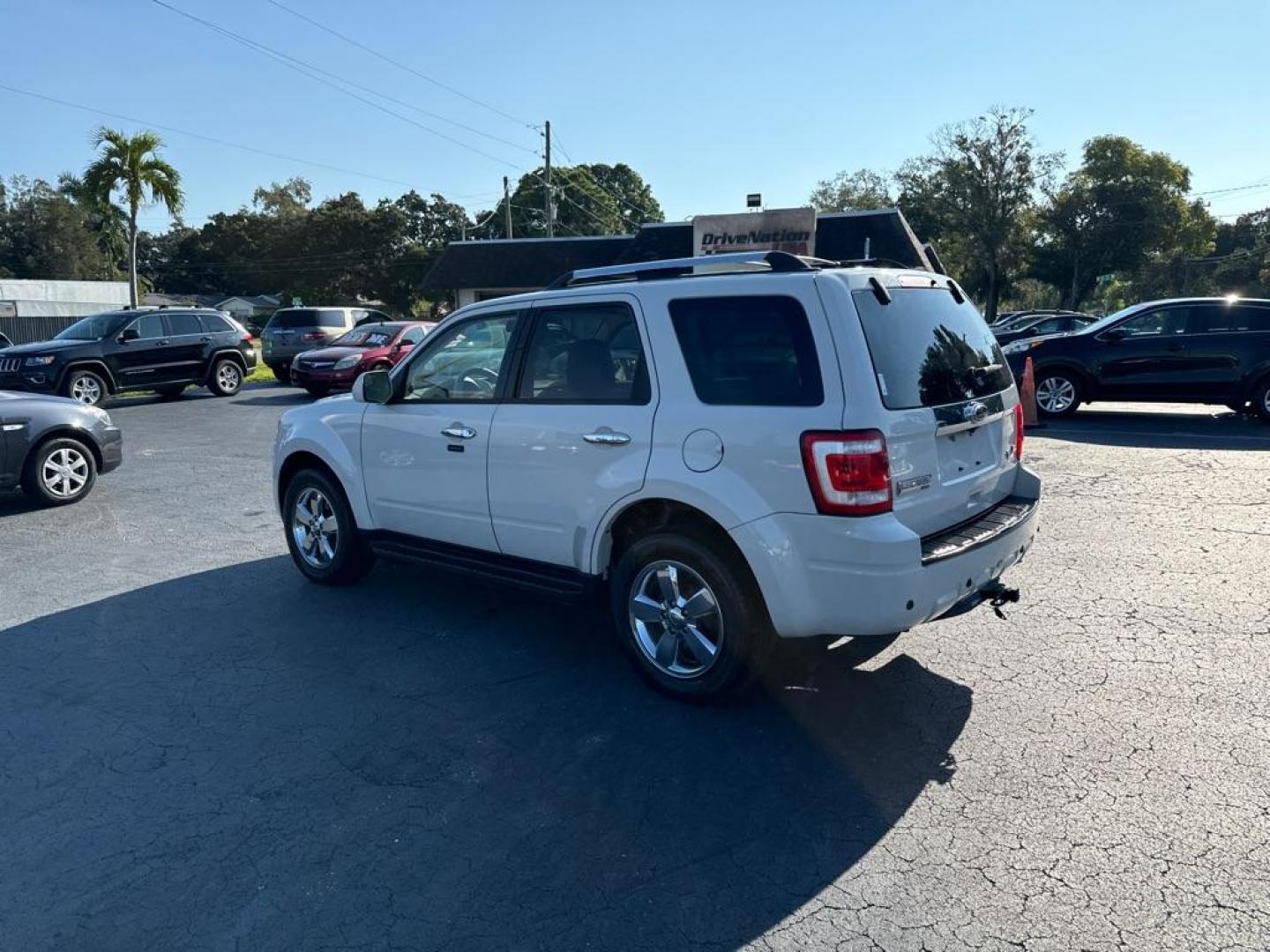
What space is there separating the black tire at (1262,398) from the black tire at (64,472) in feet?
48.4

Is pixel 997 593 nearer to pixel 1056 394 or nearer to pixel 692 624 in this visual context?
pixel 692 624

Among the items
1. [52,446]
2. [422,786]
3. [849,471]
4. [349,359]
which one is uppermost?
[349,359]

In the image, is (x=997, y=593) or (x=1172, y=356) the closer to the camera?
(x=997, y=593)

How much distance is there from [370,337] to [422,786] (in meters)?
16.8

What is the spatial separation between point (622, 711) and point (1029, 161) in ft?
172

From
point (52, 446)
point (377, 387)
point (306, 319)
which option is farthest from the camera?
point (306, 319)

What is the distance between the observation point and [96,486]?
31.2 ft

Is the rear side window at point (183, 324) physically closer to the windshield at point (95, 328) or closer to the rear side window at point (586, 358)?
the windshield at point (95, 328)

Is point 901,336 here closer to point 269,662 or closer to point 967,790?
point 967,790

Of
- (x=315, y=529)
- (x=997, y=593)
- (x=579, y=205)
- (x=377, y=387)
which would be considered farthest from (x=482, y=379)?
(x=579, y=205)

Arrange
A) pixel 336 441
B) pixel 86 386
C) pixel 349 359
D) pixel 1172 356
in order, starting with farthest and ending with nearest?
pixel 349 359
pixel 86 386
pixel 1172 356
pixel 336 441

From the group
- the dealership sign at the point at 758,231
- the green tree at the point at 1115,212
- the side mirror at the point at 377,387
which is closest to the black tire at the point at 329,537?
the side mirror at the point at 377,387

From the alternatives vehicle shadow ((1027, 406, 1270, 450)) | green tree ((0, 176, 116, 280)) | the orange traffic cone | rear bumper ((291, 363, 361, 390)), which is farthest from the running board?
green tree ((0, 176, 116, 280))

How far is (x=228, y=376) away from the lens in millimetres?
18328
